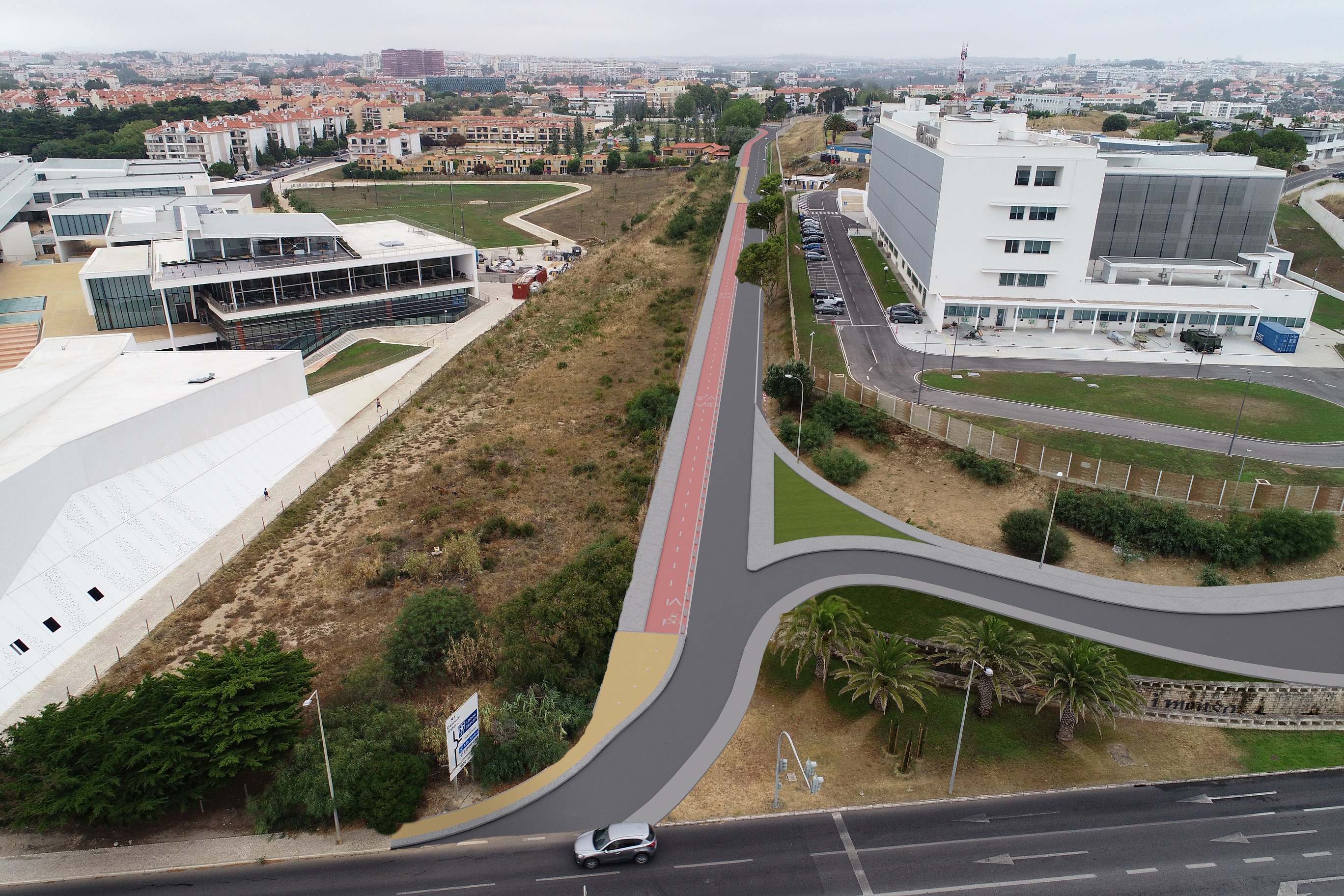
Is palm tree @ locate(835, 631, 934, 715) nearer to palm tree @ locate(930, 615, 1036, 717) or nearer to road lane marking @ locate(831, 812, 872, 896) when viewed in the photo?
palm tree @ locate(930, 615, 1036, 717)

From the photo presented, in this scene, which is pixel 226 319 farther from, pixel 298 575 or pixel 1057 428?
pixel 1057 428

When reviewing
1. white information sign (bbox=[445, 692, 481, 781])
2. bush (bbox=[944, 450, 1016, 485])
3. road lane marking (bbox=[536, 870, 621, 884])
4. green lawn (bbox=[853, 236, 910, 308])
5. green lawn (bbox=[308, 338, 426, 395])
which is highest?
green lawn (bbox=[853, 236, 910, 308])

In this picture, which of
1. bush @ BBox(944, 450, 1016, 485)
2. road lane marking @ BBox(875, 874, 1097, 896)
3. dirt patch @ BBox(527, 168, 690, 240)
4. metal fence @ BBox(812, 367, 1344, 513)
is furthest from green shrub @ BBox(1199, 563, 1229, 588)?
dirt patch @ BBox(527, 168, 690, 240)

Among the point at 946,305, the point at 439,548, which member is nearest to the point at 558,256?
the point at 946,305

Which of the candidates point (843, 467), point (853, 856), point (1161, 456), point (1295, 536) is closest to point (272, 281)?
point (843, 467)

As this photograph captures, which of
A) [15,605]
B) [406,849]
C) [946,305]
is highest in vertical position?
[946,305]
